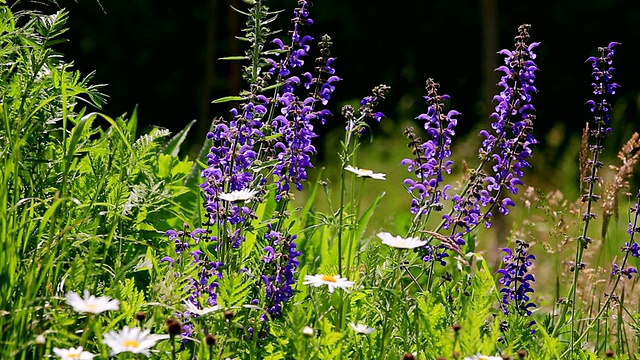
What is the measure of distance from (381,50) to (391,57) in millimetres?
139

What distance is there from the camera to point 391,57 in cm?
929

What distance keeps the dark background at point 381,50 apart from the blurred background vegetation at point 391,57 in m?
0.01

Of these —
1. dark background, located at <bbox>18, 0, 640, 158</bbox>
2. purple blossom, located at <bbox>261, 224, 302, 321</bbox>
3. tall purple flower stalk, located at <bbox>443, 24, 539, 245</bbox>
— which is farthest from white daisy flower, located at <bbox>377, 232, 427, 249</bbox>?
dark background, located at <bbox>18, 0, 640, 158</bbox>

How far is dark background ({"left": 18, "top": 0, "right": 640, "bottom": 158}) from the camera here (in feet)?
28.8

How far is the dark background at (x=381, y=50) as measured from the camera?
8773 millimetres

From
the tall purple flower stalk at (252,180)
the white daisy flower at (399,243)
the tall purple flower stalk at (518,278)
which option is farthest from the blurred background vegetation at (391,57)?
the white daisy flower at (399,243)

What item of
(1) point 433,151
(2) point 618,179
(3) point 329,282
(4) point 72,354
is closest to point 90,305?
(4) point 72,354

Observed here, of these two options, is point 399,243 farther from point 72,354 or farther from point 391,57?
point 391,57

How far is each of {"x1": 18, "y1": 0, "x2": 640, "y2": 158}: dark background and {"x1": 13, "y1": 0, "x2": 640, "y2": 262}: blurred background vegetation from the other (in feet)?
0.04

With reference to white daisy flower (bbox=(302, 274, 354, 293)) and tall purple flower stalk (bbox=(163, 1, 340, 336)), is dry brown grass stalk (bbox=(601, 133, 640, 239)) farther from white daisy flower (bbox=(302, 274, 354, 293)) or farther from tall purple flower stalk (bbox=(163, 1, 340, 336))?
white daisy flower (bbox=(302, 274, 354, 293))

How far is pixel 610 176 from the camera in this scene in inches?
291

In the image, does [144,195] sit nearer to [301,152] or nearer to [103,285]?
[103,285]

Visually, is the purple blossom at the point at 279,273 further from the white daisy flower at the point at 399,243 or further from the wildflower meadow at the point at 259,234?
the white daisy flower at the point at 399,243

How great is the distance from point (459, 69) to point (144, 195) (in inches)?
284
